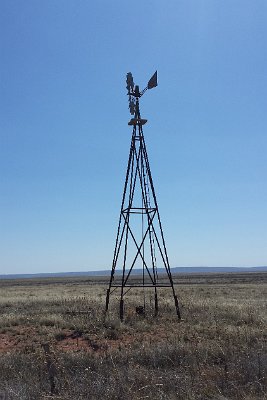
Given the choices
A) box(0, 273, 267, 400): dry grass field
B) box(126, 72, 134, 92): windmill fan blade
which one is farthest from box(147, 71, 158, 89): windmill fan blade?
box(0, 273, 267, 400): dry grass field

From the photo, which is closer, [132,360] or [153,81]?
[132,360]

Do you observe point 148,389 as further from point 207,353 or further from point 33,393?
point 207,353

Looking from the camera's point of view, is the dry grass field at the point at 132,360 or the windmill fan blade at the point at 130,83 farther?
the windmill fan blade at the point at 130,83

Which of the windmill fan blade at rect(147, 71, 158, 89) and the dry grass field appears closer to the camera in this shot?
the dry grass field

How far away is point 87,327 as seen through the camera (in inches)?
541

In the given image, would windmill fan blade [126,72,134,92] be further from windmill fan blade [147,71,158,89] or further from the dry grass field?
the dry grass field

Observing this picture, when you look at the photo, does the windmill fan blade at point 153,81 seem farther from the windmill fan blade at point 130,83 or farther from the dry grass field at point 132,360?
the dry grass field at point 132,360

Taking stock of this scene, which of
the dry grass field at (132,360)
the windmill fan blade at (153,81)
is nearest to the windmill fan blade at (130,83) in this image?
the windmill fan blade at (153,81)

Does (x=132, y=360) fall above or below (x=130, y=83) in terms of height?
below

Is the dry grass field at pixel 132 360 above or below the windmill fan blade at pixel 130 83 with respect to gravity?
below

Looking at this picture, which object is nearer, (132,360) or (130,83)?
(132,360)

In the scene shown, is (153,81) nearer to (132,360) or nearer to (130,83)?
(130,83)

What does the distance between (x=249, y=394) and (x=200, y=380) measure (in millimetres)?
871

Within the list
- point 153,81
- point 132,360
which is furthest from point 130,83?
point 132,360
